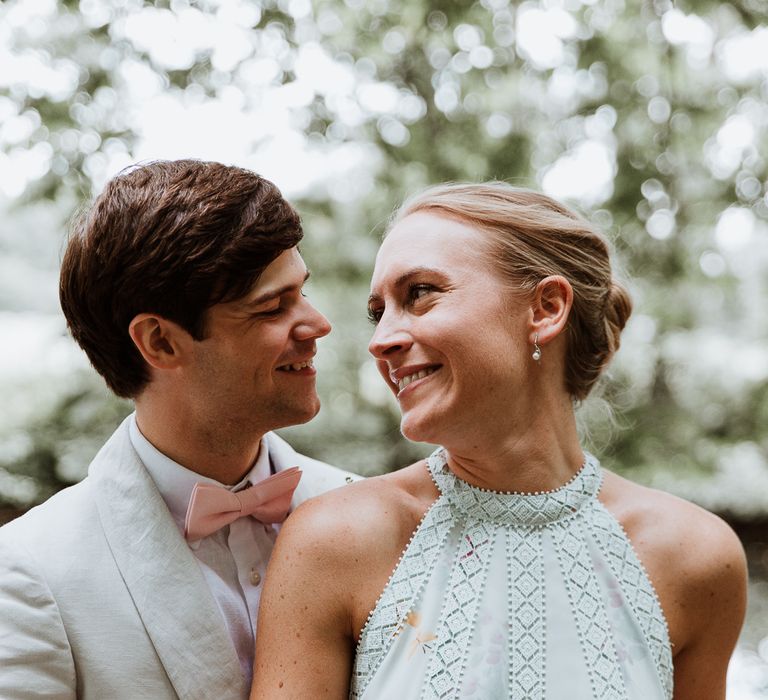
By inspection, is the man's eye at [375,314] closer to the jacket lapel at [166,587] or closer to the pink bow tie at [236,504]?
the pink bow tie at [236,504]

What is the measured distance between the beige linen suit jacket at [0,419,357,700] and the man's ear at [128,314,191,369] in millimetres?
334

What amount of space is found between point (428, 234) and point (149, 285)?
62 cm

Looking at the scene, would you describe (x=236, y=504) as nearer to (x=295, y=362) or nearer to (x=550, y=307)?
(x=295, y=362)

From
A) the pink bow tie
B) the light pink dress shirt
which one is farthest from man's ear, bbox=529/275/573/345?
the light pink dress shirt

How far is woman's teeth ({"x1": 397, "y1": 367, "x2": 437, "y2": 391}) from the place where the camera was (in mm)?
1773

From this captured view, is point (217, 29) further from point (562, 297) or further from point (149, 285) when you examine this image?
point (562, 297)

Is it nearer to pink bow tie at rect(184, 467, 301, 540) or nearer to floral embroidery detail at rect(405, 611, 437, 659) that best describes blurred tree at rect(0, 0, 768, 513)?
pink bow tie at rect(184, 467, 301, 540)

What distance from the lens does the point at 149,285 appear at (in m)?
1.98

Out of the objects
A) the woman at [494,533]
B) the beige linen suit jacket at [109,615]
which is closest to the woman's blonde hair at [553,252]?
the woman at [494,533]

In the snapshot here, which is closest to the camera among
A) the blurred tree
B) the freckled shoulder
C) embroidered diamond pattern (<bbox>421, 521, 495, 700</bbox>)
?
embroidered diamond pattern (<bbox>421, 521, 495, 700</bbox>)

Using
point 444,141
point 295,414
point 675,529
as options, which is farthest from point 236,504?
point 444,141

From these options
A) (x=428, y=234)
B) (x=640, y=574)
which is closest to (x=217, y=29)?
(x=428, y=234)

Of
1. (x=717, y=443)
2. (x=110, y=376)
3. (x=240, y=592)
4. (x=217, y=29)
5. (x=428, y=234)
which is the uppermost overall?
(x=217, y=29)

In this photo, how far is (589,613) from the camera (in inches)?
70.4
